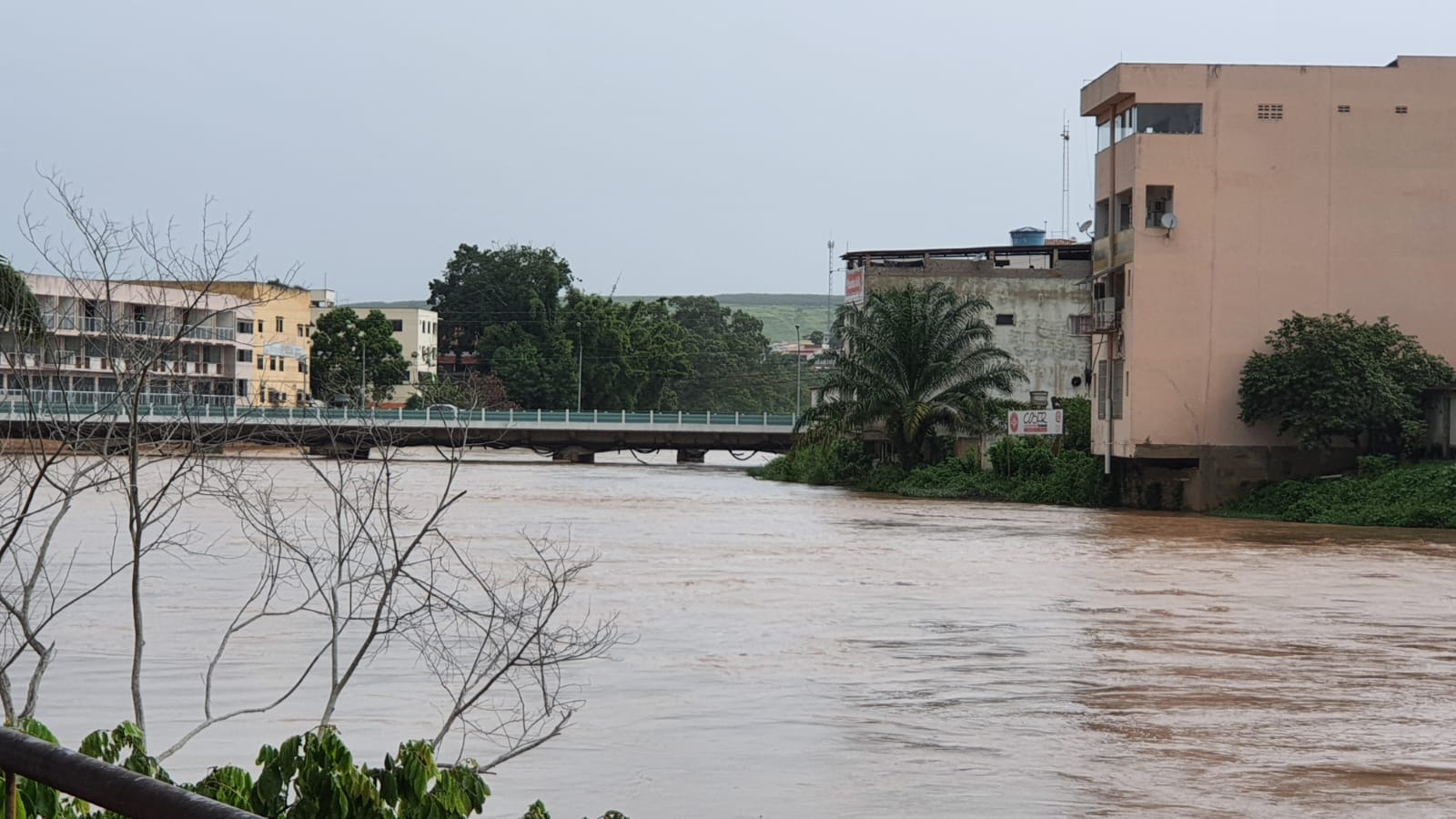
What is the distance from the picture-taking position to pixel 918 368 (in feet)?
161

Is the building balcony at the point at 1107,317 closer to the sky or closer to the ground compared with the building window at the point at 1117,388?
closer to the sky

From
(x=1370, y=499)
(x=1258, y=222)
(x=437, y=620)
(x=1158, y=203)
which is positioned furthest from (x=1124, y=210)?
(x=437, y=620)

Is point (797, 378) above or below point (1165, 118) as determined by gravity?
below

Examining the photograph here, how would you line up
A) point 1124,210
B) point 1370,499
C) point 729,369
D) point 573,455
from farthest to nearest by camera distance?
point 729,369 < point 573,455 < point 1124,210 < point 1370,499

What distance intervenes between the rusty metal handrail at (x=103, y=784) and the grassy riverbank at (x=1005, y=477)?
4341 cm

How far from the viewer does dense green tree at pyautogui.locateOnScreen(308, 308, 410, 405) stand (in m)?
87.6

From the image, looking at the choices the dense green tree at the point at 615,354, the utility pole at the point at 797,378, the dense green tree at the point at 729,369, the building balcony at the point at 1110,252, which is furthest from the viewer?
the dense green tree at the point at 729,369

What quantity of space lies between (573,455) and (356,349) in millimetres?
16426

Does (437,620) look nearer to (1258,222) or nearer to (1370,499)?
(1370,499)

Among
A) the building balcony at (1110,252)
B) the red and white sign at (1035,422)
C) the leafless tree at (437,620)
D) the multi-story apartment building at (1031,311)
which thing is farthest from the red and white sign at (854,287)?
the leafless tree at (437,620)

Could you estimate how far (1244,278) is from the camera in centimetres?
4062

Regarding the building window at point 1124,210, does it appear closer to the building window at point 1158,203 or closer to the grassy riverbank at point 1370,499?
the building window at point 1158,203

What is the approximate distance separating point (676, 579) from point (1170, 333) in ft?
68.9

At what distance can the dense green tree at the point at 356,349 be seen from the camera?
87.6 m
